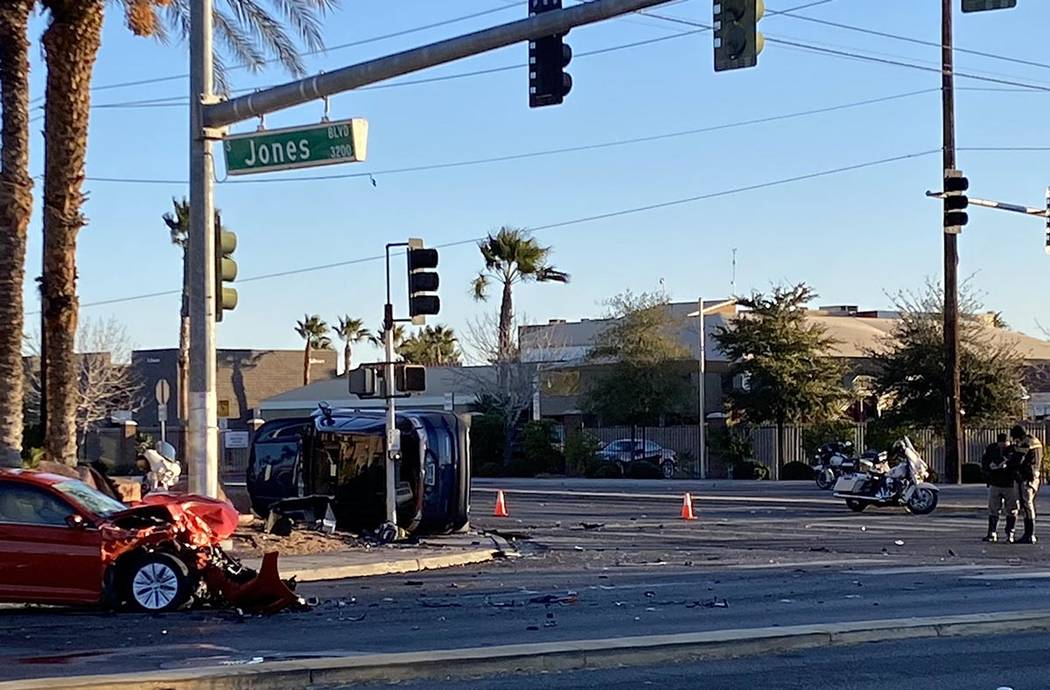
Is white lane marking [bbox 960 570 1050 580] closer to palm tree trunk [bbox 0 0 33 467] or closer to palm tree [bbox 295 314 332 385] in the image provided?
palm tree trunk [bbox 0 0 33 467]

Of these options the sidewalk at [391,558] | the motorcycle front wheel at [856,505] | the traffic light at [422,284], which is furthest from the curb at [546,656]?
the motorcycle front wheel at [856,505]

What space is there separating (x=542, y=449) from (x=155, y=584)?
42.7 meters

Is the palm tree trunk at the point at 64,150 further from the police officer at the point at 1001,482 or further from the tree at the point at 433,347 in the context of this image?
the tree at the point at 433,347

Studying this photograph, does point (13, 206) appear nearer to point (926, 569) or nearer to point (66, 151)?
point (66, 151)

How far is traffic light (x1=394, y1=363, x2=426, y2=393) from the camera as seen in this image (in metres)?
23.3

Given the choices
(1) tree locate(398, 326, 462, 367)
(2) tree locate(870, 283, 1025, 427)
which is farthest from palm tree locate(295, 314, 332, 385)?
(2) tree locate(870, 283, 1025, 427)

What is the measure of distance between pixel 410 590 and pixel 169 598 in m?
3.33

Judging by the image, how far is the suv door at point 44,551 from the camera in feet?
48.0

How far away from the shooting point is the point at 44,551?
14680 mm

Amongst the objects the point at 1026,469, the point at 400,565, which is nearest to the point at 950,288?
the point at 1026,469

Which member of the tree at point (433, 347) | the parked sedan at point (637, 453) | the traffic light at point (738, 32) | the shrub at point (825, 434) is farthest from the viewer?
the tree at point (433, 347)

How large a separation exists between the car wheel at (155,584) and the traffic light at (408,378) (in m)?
8.64

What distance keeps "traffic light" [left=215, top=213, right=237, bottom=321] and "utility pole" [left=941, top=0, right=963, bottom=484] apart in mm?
24856

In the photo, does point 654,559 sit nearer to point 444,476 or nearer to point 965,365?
point 444,476
